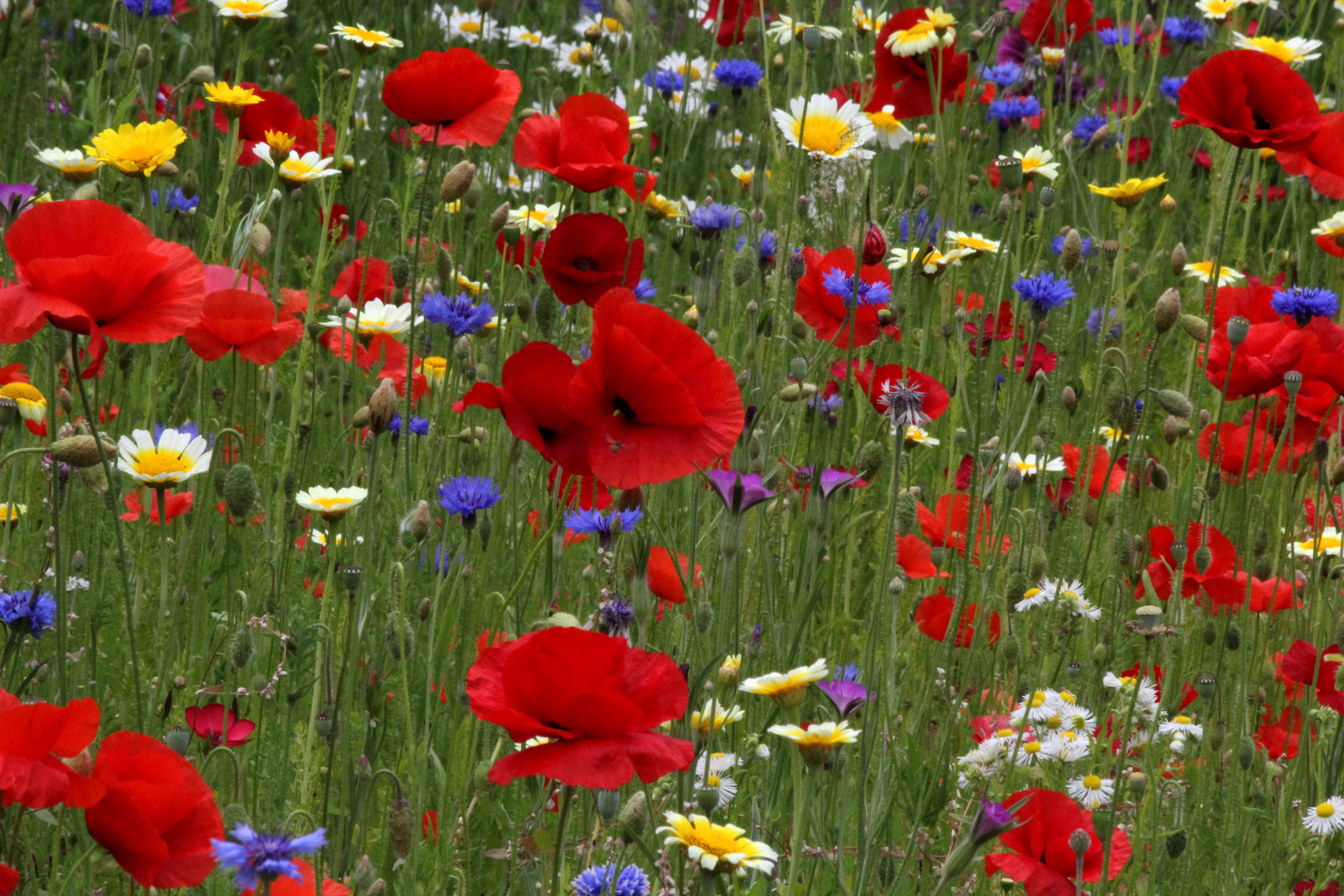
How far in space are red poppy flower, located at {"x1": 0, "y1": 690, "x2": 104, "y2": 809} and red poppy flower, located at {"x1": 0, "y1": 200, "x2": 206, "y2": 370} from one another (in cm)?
40

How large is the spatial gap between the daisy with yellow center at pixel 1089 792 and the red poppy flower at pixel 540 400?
32.5 inches

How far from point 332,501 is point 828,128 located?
135 centimetres

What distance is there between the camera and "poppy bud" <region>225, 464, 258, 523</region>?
5.50ft

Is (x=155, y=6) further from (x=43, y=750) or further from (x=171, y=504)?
(x=43, y=750)

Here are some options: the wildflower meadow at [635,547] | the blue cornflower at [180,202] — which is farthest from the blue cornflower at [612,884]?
the blue cornflower at [180,202]

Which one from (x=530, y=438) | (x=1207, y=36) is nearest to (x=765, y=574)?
(x=530, y=438)

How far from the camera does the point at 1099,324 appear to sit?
3.22 meters

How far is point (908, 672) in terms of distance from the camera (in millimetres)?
2279

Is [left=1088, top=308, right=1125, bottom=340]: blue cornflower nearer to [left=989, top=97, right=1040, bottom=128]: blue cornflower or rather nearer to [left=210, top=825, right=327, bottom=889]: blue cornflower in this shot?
[left=989, top=97, right=1040, bottom=128]: blue cornflower

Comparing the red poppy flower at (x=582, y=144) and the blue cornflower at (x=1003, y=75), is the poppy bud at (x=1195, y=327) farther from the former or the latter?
the blue cornflower at (x=1003, y=75)

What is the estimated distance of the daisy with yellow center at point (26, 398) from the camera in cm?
193

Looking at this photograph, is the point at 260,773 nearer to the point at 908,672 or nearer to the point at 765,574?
the point at 765,574

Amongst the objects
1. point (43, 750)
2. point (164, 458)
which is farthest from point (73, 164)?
point (43, 750)

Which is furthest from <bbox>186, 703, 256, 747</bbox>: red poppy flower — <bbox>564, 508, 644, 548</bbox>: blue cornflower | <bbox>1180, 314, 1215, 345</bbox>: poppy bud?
<bbox>1180, 314, 1215, 345</bbox>: poppy bud
